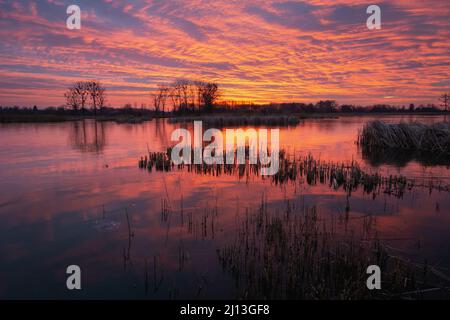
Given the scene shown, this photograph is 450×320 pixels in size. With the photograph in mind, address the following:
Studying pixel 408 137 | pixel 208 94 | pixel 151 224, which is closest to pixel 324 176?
pixel 151 224

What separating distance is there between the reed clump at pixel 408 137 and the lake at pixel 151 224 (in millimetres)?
7422

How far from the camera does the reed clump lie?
2156 centimetres

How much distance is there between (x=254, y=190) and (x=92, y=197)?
6120 mm

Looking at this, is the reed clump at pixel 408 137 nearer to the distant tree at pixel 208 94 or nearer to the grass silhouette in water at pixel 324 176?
the grass silhouette in water at pixel 324 176

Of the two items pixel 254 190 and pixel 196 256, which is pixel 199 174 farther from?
pixel 196 256

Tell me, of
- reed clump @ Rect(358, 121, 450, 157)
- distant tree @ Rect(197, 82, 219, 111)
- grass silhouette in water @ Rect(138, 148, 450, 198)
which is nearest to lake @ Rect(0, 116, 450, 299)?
grass silhouette in water @ Rect(138, 148, 450, 198)

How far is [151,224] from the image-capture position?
27.6ft

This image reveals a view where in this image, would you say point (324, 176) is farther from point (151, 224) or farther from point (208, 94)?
point (208, 94)

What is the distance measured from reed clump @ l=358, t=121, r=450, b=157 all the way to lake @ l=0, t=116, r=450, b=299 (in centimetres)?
742

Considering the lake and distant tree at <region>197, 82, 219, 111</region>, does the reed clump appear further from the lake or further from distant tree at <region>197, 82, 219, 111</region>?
distant tree at <region>197, 82, 219, 111</region>

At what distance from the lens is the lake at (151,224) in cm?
565

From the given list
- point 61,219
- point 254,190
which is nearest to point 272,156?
point 254,190
